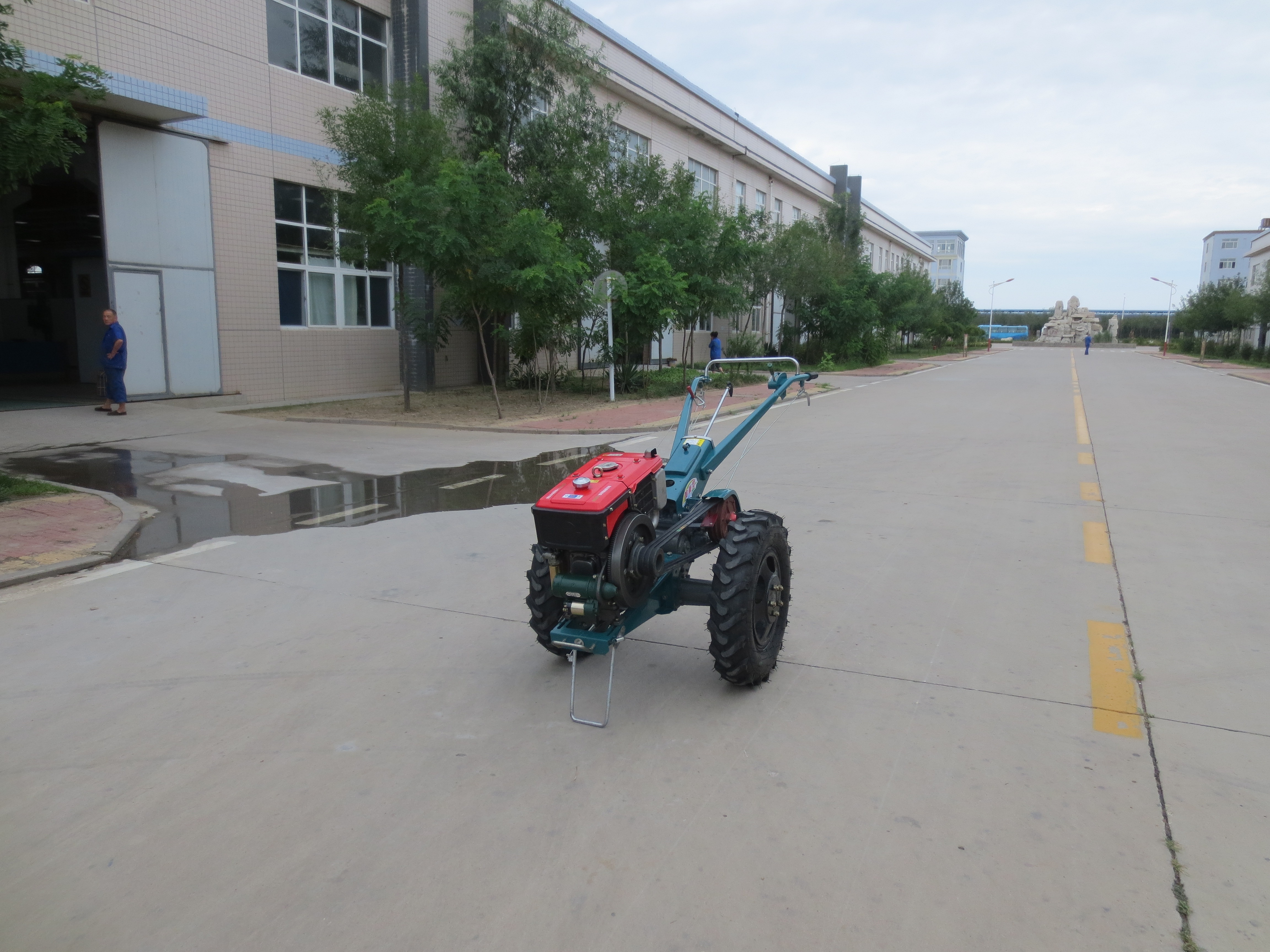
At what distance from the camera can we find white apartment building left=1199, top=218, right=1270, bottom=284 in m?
102

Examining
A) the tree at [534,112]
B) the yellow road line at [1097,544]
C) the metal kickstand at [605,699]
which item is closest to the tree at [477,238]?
the tree at [534,112]

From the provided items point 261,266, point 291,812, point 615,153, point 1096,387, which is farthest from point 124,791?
point 1096,387

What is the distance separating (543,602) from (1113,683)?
9.35 feet

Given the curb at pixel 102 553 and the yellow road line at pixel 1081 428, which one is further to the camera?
the yellow road line at pixel 1081 428

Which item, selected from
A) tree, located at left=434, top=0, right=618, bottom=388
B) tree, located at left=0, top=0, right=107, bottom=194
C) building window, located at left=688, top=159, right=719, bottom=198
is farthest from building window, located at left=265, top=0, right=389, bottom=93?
building window, located at left=688, top=159, right=719, bottom=198

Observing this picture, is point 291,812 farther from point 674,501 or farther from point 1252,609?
point 1252,609

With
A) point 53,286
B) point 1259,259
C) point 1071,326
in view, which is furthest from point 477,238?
point 1071,326

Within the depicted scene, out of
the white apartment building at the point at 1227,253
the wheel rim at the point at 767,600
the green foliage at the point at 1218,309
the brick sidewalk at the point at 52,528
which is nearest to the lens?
the wheel rim at the point at 767,600

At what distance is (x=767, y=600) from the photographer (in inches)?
175

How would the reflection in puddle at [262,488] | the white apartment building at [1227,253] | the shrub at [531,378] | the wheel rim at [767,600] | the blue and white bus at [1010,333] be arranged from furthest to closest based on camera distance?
the blue and white bus at [1010,333] → the white apartment building at [1227,253] → the shrub at [531,378] → the reflection in puddle at [262,488] → the wheel rim at [767,600]

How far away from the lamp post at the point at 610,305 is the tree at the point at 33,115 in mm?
11293

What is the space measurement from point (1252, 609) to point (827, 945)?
4.49 meters

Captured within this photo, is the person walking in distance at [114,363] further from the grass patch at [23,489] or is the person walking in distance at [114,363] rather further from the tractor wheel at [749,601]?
the tractor wheel at [749,601]

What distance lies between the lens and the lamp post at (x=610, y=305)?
1920 cm
